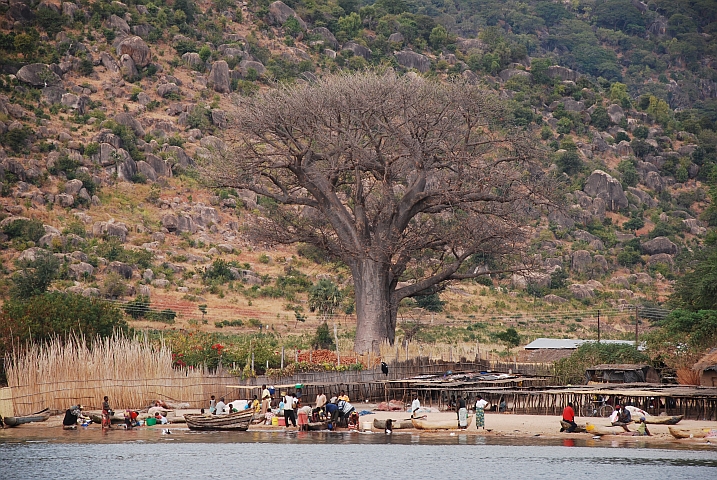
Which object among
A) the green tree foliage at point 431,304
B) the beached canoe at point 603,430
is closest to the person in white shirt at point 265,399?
the beached canoe at point 603,430

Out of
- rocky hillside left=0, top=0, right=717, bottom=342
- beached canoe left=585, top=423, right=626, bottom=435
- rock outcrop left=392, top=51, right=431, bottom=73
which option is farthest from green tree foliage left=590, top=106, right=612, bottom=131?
beached canoe left=585, top=423, right=626, bottom=435

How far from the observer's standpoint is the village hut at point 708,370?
102ft

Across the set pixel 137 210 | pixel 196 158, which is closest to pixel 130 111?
pixel 196 158

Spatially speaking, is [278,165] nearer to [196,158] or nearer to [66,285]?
[66,285]

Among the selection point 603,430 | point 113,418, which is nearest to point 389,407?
point 603,430

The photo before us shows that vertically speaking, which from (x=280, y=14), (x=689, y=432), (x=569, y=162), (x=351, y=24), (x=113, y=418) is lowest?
(x=689, y=432)

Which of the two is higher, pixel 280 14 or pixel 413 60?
pixel 280 14

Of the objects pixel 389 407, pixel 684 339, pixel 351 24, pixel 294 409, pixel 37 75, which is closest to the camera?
pixel 294 409

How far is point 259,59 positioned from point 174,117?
16053 millimetres

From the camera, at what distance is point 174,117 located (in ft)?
293

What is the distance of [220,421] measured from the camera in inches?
1111

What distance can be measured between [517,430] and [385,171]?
45.4ft

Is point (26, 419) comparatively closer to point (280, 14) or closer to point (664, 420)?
point (664, 420)

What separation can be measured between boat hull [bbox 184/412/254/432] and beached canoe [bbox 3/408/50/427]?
12.9 ft
